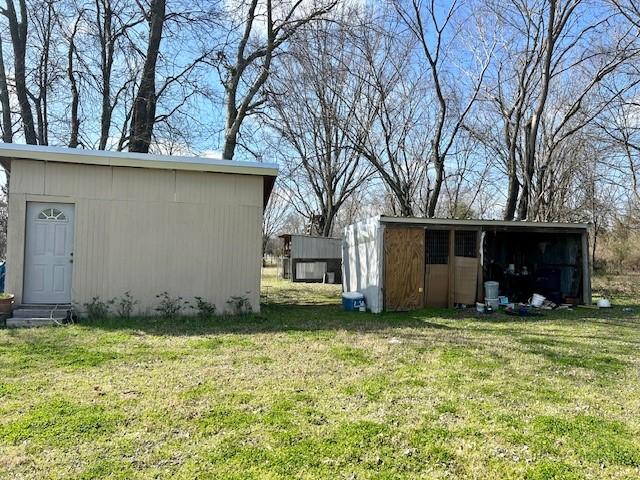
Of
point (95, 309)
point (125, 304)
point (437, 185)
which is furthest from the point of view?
point (437, 185)

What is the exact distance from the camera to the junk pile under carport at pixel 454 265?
9242 mm

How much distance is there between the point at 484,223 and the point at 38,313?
8.73 metres

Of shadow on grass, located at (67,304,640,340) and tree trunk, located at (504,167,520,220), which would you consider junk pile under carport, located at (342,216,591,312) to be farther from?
tree trunk, located at (504,167,520,220)

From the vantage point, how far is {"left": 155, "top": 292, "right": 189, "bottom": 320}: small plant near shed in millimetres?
7816

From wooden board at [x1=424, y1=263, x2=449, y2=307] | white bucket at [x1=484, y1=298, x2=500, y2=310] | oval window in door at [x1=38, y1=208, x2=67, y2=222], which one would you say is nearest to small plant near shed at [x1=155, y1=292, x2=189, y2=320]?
oval window in door at [x1=38, y1=208, x2=67, y2=222]

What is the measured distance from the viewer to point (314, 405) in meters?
3.56

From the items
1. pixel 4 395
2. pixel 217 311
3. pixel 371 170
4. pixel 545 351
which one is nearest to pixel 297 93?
pixel 371 170

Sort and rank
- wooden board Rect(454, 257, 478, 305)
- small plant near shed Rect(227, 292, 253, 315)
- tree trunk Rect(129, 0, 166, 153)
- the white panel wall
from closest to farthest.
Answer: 1. small plant near shed Rect(227, 292, 253, 315)
2. the white panel wall
3. wooden board Rect(454, 257, 478, 305)
4. tree trunk Rect(129, 0, 166, 153)

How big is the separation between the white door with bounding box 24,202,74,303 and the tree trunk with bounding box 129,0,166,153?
499 centimetres

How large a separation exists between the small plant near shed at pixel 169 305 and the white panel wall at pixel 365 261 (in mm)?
3730

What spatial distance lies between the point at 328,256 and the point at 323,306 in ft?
31.6

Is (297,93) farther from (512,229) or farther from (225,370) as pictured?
(225,370)

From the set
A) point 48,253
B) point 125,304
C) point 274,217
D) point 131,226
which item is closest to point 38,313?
point 48,253

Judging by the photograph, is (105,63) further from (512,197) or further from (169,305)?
(512,197)
